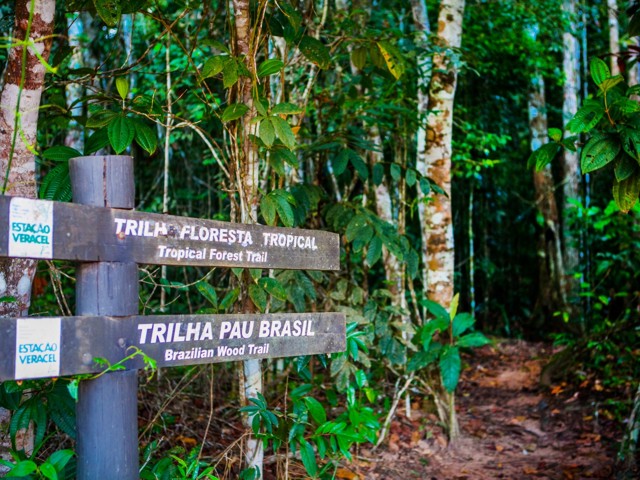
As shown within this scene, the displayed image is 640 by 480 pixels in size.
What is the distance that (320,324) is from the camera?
9.21 ft

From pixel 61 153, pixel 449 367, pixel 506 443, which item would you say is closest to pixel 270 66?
pixel 61 153

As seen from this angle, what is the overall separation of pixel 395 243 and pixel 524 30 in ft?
20.6

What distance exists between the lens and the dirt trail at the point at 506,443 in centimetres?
481

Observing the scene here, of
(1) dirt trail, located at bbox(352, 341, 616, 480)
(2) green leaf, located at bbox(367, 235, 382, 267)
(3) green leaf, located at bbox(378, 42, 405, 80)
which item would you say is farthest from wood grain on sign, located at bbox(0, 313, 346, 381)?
(1) dirt trail, located at bbox(352, 341, 616, 480)

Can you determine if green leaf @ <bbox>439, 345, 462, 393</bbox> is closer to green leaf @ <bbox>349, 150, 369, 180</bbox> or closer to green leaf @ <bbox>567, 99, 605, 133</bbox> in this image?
green leaf @ <bbox>349, 150, 369, 180</bbox>

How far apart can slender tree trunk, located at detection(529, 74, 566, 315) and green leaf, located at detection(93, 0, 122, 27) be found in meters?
Answer: 8.72

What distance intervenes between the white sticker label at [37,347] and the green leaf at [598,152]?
7.38 feet

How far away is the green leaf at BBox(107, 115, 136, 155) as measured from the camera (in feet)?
9.22

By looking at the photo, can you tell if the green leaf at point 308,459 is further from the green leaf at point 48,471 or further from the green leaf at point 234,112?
the green leaf at point 234,112

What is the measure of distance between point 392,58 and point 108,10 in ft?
5.84

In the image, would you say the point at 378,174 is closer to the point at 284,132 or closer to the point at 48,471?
the point at 284,132

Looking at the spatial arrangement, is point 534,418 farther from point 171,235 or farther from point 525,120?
point 525,120

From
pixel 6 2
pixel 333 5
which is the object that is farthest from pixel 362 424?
pixel 333 5

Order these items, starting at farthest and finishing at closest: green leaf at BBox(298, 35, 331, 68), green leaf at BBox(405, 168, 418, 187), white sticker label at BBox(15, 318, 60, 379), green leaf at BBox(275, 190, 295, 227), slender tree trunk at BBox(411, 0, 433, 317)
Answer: slender tree trunk at BBox(411, 0, 433, 317) < green leaf at BBox(405, 168, 418, 187) < green leaf at BBox(298, 35, 331, 68) < green leaf at BBox(275, 190, 295, 227) < white sticker label at BBox(15, 318, 60, 379)
